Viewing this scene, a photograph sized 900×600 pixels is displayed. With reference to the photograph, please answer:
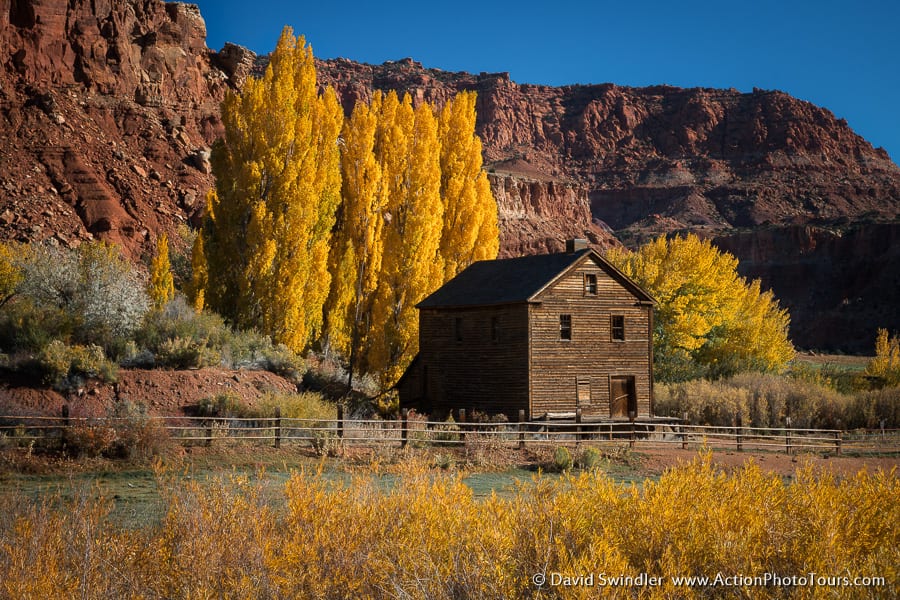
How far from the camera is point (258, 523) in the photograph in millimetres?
7758

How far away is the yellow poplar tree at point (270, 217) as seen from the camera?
29.8 meters

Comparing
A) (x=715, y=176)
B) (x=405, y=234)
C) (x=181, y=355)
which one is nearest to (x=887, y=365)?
(x=405, y=234)

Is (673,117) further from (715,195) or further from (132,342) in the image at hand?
(132,342)

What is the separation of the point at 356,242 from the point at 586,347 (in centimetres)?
1207

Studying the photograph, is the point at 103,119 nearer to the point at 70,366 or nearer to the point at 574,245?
the point at 70,366

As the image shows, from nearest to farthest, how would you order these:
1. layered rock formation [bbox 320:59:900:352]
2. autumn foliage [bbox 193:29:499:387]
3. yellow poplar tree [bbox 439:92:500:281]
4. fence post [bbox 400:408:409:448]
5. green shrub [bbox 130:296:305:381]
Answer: fence post [bbox 400:408:409:448]
green shrub [bbox 130:296:305:381]
autumn foliage [bbox 193:29:499:387]
yellow poplar tree [bbox 439:92:500:281]
layered rock formation [bbox 320:59:900:352]

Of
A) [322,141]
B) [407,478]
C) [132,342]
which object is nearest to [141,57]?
[322,141]

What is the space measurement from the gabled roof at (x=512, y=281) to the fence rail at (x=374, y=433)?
481 cm

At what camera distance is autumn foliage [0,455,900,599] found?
639 cm

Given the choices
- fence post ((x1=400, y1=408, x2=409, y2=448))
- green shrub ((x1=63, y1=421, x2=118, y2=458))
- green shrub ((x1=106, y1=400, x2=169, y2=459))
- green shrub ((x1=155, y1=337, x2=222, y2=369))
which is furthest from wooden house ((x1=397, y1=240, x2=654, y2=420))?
green shrub ((x1=63, y1=421, x2=118, y2=458))

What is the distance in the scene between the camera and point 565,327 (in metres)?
27.9

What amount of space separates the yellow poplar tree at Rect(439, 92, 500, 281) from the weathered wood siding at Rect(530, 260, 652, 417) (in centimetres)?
965

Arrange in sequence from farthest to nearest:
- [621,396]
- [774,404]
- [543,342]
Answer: [774,404]
[621,396]
[543,342]

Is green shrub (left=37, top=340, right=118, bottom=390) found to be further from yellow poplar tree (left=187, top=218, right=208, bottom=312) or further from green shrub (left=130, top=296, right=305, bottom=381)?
yellow poplar tree (left=187, top=218, right=208, bottom=312)
